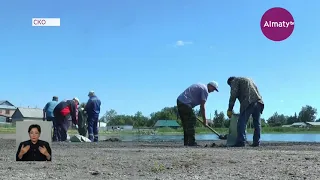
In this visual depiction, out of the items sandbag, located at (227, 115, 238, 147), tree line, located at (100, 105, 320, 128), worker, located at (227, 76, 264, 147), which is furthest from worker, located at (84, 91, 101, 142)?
tree line, located at (100, 105, 320, 128)

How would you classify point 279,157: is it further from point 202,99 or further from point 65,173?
point 202,99

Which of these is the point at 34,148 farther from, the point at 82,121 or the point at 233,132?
the point at 82,121

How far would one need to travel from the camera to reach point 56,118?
49.7 feet

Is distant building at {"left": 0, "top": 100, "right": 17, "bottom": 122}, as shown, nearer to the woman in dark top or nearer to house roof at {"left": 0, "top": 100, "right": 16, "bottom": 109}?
house roof at {"left": 0, "top": 100, "right": 16, "bottom": 109}

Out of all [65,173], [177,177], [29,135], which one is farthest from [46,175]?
[177,177]

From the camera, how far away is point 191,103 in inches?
434

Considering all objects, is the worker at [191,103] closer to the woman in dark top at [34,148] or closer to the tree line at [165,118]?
the woman in dark top at [34,148]

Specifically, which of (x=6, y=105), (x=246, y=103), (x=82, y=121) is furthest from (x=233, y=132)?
(x=6, y=105)

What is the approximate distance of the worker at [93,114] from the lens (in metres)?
15.1

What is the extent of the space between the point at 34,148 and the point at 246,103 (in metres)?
6.18

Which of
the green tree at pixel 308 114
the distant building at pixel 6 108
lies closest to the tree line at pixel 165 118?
the green tree at pixel 308 114

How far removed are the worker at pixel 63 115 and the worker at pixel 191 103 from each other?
5550 millimetres

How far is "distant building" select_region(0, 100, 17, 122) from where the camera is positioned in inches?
5522

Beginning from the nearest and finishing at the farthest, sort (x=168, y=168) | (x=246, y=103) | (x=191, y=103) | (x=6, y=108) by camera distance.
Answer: (x=168, y=168) → (x=246, y=103) → (x=191, y=103) → (x=6, y=108)
